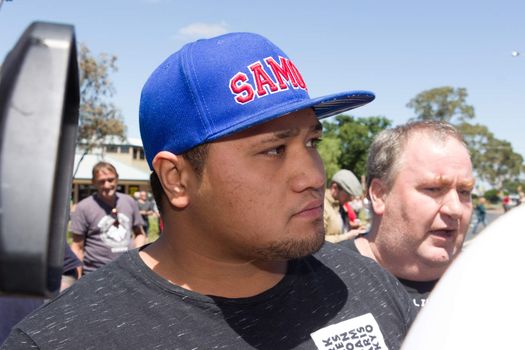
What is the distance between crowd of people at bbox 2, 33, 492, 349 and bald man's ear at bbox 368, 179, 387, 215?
1.13 metres

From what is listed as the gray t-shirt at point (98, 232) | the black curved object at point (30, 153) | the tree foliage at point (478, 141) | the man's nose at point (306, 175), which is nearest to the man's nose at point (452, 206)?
the man's nose at point (306, 175)

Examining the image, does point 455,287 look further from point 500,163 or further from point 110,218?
point 500,163

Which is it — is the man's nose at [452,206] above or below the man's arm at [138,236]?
above

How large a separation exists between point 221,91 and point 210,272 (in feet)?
1.67

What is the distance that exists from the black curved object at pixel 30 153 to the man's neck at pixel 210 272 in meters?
0.96

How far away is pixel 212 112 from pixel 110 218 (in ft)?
17.9

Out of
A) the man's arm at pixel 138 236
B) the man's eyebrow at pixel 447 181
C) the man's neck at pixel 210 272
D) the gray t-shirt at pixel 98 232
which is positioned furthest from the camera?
the man's arm at pixel 138 236

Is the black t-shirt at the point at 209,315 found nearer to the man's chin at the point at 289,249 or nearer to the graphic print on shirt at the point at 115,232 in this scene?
the man's chin at the point at 289,249

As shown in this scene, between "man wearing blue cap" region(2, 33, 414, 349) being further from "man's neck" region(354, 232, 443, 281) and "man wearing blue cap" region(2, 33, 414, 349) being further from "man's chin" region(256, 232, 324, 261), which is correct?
"man's neck" region(354, 232, 443, 281)

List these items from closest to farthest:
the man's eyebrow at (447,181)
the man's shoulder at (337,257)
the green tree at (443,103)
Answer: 1. the man's shoulder at (337,257)
2. the man's eyebrow at (447,181)
3. the green tree at (443,103)

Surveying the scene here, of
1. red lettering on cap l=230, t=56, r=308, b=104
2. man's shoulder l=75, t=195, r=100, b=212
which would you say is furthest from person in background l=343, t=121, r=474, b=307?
man's shoulder l=75, t=195, r=100, b=212

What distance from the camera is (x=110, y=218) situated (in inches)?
261

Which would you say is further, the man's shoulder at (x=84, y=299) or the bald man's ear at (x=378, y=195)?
the bald man's ear at (x=378, y=195)

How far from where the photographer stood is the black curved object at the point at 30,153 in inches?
22.8
